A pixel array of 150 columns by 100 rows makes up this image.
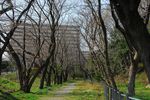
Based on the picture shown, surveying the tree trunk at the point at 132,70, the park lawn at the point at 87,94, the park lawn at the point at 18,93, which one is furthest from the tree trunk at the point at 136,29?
the park lawn at the point at 87,94

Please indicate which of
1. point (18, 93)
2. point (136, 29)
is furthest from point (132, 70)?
point (18, 93)

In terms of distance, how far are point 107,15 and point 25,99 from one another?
1782cm

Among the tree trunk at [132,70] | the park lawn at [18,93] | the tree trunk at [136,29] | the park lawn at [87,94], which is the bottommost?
the park lawn at [87,94]

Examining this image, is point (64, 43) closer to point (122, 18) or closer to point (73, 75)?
point (73, 75)

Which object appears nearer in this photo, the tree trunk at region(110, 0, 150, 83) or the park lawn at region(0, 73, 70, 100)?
the tree trunk at region(110, 0, 150, 83)

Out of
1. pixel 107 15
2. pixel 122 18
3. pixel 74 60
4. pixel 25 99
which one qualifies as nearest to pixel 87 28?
pixel 107 15

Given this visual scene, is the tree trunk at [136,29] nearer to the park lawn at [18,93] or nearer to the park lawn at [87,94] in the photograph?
the park lawn at [18,93]

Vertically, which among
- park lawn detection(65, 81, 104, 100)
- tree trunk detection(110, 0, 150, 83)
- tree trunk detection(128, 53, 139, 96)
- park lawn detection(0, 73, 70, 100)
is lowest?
park lawn detection(65, 81, 104, 100)

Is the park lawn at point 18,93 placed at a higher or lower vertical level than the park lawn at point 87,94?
higher

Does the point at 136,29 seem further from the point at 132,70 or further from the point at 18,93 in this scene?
the point at 18,93

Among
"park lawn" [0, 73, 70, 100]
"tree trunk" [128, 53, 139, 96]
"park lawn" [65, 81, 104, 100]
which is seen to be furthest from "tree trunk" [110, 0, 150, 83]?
"park lawn" [65, 81, 104, 100]

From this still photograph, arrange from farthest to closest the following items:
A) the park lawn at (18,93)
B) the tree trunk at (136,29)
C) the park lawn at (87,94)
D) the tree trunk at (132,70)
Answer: the park lawn at (87,94) → the park lawn at (18,93) → the tree trunk at (132,70) → the tree trunk at (136,29)

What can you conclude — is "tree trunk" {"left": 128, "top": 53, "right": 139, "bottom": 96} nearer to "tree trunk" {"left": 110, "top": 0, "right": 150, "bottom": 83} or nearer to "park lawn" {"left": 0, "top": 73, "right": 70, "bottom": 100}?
"park lawn" {"left": 0, "top": 73, "right": 70, "bottom": 100}

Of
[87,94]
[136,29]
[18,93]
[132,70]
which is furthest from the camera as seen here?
[87,94]
